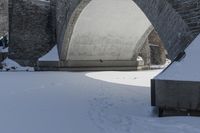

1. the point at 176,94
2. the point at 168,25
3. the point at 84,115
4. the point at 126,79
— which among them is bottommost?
the point at 84,115

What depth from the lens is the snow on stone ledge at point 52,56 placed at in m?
17.1

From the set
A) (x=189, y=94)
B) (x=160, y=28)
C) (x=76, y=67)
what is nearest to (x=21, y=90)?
(x=160, y=28)

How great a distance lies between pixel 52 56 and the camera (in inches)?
680

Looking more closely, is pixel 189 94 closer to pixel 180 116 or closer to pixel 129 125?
pixel 180 116

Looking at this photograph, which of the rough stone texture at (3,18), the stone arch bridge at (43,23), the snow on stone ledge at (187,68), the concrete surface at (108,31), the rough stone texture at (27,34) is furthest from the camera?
the rough stone texture at (3,18)

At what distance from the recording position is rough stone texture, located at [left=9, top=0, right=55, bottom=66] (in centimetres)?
1748

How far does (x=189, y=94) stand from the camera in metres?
4.69

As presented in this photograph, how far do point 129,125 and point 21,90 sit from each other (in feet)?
14.5

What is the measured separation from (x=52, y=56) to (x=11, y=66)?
202 cm

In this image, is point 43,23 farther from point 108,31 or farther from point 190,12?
point 190,12

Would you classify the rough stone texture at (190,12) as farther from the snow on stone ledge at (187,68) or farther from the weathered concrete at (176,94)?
the weathered concrete at (176,94)

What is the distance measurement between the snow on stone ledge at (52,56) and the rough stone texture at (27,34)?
0.23 meters

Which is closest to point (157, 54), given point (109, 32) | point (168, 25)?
point (109, 32)

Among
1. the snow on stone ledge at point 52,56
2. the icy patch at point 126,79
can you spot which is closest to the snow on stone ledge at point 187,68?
the icy patch at point 126,79
